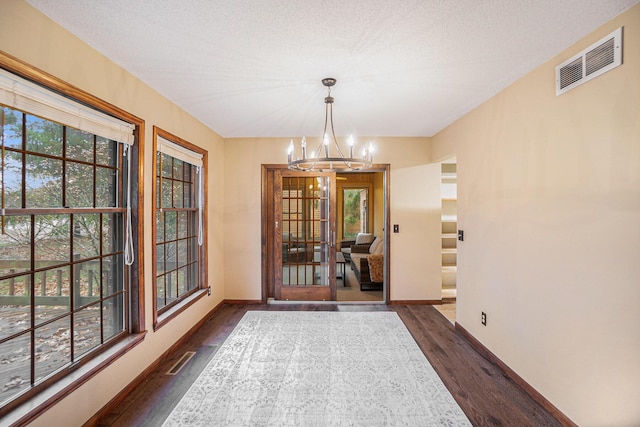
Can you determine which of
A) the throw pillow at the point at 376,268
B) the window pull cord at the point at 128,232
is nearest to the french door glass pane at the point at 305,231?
the throw pillow at the point at 376,268

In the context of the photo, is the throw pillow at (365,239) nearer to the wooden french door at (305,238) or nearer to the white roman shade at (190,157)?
the wooden french door at (305,238)

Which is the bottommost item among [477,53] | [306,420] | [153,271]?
[306,420]

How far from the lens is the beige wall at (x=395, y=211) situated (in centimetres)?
435

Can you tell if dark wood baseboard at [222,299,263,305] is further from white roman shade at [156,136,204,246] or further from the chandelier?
the chandelier

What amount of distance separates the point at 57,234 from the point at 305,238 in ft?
9.92

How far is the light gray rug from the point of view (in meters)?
1.99

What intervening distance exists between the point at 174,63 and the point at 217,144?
2.02 metres

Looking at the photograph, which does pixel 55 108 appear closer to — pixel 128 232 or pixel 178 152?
pixel 128 232

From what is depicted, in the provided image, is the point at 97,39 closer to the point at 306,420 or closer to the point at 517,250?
the point at 306,420

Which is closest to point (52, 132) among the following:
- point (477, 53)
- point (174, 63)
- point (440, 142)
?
point (174, 63)

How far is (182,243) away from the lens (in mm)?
3393

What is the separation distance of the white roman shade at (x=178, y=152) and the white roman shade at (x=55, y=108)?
1.69 ft

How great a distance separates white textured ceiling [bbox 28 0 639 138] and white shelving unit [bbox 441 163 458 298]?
6.75 ft

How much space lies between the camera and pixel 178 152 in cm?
308
